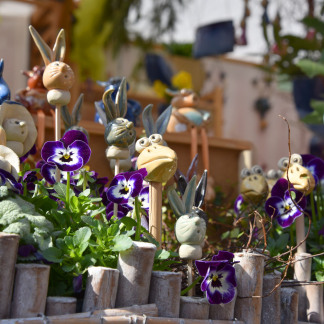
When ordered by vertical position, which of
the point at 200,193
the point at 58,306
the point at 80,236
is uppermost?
the point at 200,193

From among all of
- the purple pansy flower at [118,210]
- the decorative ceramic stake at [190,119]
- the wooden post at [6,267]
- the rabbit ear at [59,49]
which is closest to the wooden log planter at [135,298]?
the wooden post at [6,267]

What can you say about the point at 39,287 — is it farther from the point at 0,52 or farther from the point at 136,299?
the point at 0,52

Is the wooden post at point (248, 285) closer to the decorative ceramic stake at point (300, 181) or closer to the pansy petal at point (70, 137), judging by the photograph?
the decorative ceramic stake at point (300, 181)

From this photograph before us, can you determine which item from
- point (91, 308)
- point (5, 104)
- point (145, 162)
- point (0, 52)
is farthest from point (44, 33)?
point (91, 308)

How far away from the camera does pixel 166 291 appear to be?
2.63 feet

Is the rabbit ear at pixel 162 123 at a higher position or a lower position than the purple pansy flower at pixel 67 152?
higher

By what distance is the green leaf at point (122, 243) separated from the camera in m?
0.77

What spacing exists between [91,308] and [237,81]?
380cm

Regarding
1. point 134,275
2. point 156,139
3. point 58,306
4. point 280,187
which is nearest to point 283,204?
point 280,187

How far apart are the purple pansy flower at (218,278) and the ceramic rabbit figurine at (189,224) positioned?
34 millimetres

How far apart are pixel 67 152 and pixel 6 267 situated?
259 millimetres

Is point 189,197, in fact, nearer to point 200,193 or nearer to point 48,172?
point 200,193

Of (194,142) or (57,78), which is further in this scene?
(194,142)

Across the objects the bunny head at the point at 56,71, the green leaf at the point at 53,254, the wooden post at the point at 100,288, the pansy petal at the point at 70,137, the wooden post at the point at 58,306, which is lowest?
the wooden post at the point at 58,306
